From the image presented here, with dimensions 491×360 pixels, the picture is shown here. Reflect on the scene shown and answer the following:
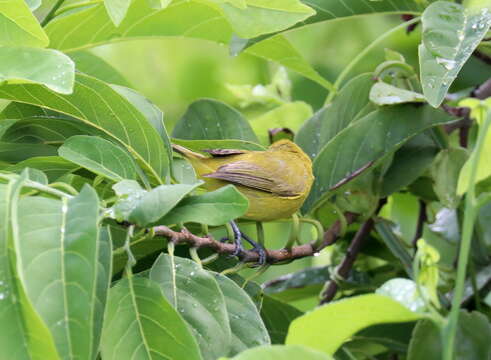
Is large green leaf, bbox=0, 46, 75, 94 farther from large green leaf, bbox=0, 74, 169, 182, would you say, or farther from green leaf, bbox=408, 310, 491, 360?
green leaf, bbox=408, 310, 491, 360

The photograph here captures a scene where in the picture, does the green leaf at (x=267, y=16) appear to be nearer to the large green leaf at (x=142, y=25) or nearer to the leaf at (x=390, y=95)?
the large green leaf at (x=142, y=25)

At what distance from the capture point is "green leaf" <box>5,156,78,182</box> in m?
1.36

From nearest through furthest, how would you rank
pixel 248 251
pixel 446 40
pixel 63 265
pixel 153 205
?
pixel 63 265
pixel 153 205
pixel 248 251
pixel 446 40

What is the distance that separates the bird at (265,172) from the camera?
2127 mm

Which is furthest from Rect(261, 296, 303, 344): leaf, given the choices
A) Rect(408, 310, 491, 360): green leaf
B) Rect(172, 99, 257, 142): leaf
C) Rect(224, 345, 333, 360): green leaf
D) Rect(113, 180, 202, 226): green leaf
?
Rect(224, 345, 333, 360): green leaf

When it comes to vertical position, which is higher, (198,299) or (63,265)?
(63,265)

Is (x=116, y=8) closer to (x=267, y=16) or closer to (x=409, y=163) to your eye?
(x=267, y=16)

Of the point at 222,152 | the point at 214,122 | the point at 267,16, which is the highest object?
the point at 267,16

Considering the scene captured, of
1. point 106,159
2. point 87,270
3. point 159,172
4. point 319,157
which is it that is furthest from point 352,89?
point 87,270

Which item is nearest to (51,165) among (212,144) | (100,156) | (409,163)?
(100,156)

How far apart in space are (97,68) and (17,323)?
1140 mm

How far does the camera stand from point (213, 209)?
1.15 m

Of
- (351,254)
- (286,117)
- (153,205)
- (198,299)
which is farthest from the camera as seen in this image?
(286,117)

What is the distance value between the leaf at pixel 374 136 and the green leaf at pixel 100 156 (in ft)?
2.15
